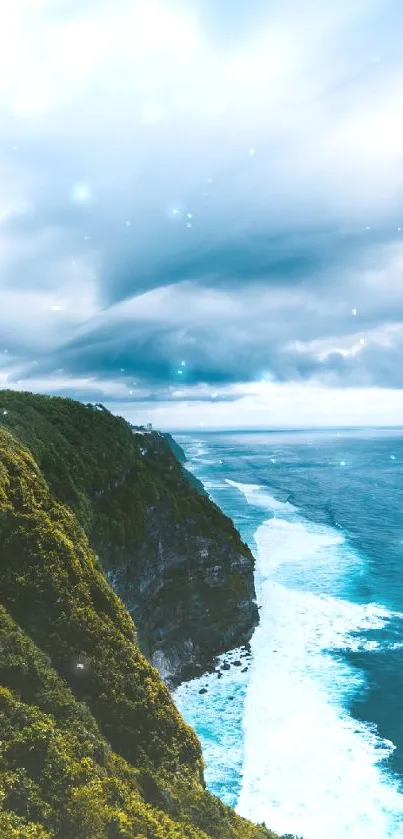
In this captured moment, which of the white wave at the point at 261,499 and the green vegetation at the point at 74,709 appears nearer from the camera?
the green vegetation at the point at 74,709

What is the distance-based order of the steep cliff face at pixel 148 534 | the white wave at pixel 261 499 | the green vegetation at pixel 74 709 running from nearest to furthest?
the green vegetation at pixel 74 709 < the steep cliff face at pixel 148 534 < the white wave at pixel 261 499

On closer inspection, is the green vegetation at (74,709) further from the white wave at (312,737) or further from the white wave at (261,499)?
the white wave at (261,499)

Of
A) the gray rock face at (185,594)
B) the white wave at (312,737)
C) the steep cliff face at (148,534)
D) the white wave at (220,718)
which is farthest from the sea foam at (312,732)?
the steep cliff face at (148,534)

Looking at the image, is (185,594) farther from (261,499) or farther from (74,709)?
(261,499)

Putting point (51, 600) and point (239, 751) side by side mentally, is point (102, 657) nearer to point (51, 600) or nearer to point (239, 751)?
point (51, 600)

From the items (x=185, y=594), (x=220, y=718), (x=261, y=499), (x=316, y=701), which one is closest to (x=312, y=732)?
(x=316, y=701)

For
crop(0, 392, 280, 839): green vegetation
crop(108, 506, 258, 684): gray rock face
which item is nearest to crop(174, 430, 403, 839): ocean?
crop(108, 506, 258, 684): gray rock face

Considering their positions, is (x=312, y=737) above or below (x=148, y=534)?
below

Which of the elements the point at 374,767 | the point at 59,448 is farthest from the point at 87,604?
the point at 374,767
